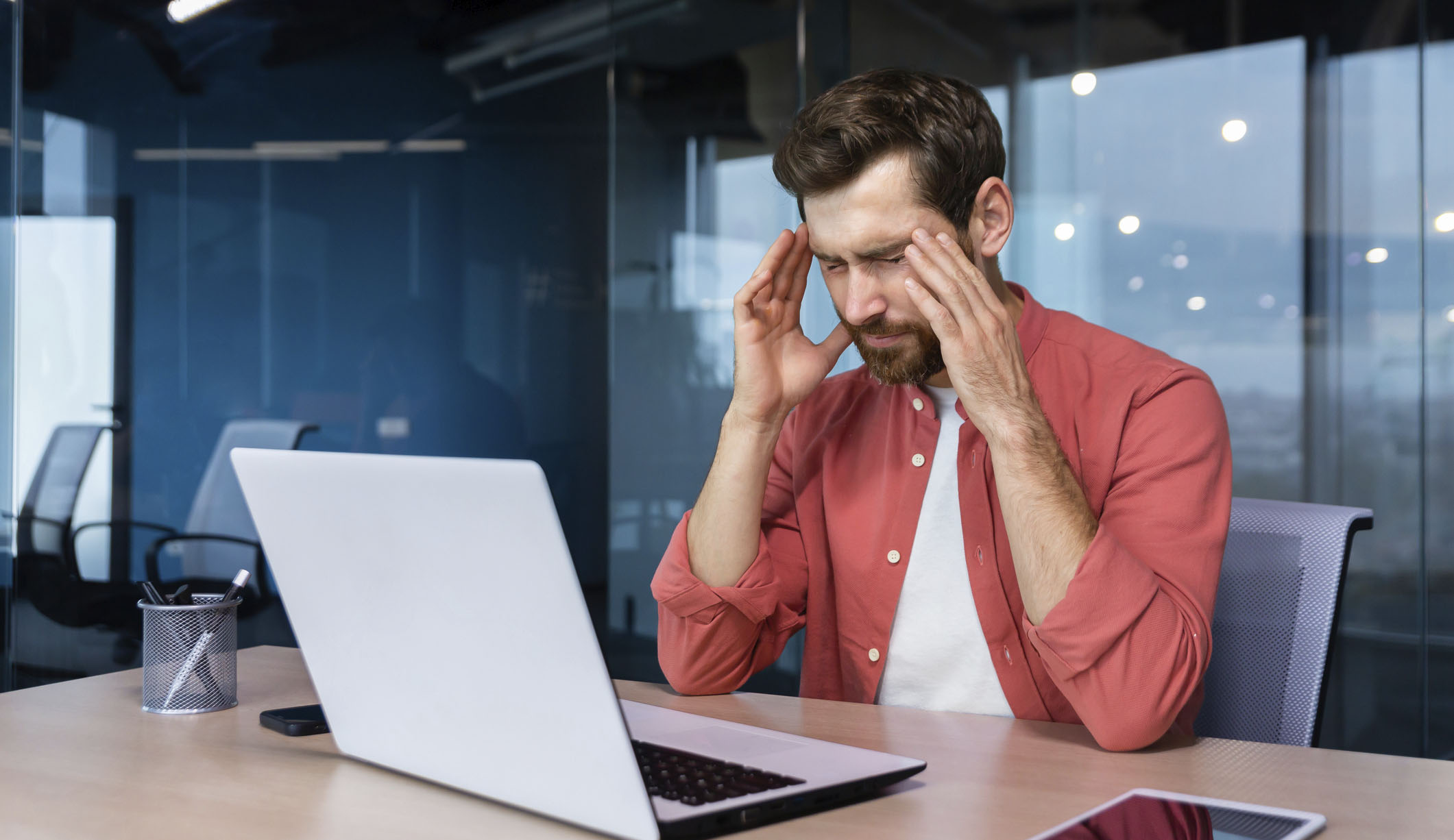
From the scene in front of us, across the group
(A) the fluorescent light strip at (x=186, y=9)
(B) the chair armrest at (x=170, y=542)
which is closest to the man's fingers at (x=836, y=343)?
(B) the chair armrest at (x=170, y=542)

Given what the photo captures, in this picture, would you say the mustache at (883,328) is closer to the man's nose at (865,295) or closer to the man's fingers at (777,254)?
the man's nose at (865,295)

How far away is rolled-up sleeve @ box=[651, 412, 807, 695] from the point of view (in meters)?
1.34

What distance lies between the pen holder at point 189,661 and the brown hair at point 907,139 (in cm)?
85

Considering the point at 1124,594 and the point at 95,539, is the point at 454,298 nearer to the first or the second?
the point at 95,539

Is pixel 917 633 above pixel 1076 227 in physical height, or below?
below

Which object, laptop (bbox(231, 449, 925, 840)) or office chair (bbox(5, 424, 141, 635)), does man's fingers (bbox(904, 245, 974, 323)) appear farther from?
office chair (bbox(5, 424, 141, 635))

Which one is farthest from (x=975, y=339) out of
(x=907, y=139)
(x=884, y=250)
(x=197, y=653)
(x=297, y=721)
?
(x=197, y=653)

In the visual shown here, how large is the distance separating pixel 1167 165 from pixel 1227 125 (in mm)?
199

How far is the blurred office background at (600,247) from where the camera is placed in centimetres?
325

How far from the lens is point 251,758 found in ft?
3.39

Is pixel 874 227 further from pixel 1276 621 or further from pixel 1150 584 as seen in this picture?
pixel 1276 621

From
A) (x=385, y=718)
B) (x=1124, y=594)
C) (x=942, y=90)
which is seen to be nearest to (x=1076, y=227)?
(x=942, y=90)

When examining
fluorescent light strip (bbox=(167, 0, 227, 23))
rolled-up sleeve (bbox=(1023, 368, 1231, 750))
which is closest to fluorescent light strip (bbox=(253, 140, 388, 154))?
fluorescent light strip (bbox=(167, 0, 227, 23))

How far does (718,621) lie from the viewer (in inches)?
54.1
